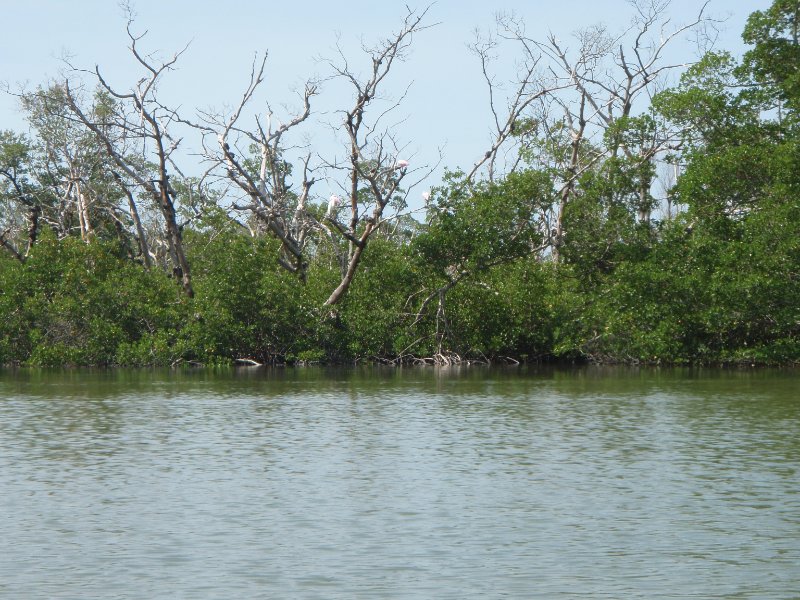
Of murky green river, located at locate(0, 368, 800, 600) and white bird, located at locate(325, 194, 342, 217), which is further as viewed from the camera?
white bird, located at locate(325, 194, 342, 217)

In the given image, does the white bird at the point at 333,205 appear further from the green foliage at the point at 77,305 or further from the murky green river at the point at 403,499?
the murky green river at the point at 403,499

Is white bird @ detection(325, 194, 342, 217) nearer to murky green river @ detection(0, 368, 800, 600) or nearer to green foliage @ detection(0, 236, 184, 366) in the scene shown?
green foliage @ detection(0, 236, 184, 366)

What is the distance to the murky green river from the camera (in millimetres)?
8398

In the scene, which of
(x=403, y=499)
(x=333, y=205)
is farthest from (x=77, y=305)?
(x=403, y=499)

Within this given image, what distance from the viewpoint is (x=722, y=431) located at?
1692 cm

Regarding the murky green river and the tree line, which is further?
the tree line

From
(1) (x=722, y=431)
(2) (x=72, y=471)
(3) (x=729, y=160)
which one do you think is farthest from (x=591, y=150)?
(2) (x=72, y=471)

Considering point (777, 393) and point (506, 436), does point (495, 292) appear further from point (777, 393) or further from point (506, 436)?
point (506, 436)

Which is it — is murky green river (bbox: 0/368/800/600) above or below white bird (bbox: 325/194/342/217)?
below

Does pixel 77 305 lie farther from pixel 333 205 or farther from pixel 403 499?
pixel 403 499

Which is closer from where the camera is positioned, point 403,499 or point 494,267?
point 403,499

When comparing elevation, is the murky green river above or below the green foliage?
below

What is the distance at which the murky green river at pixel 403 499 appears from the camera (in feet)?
27.6

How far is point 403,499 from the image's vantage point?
37.9 feet
